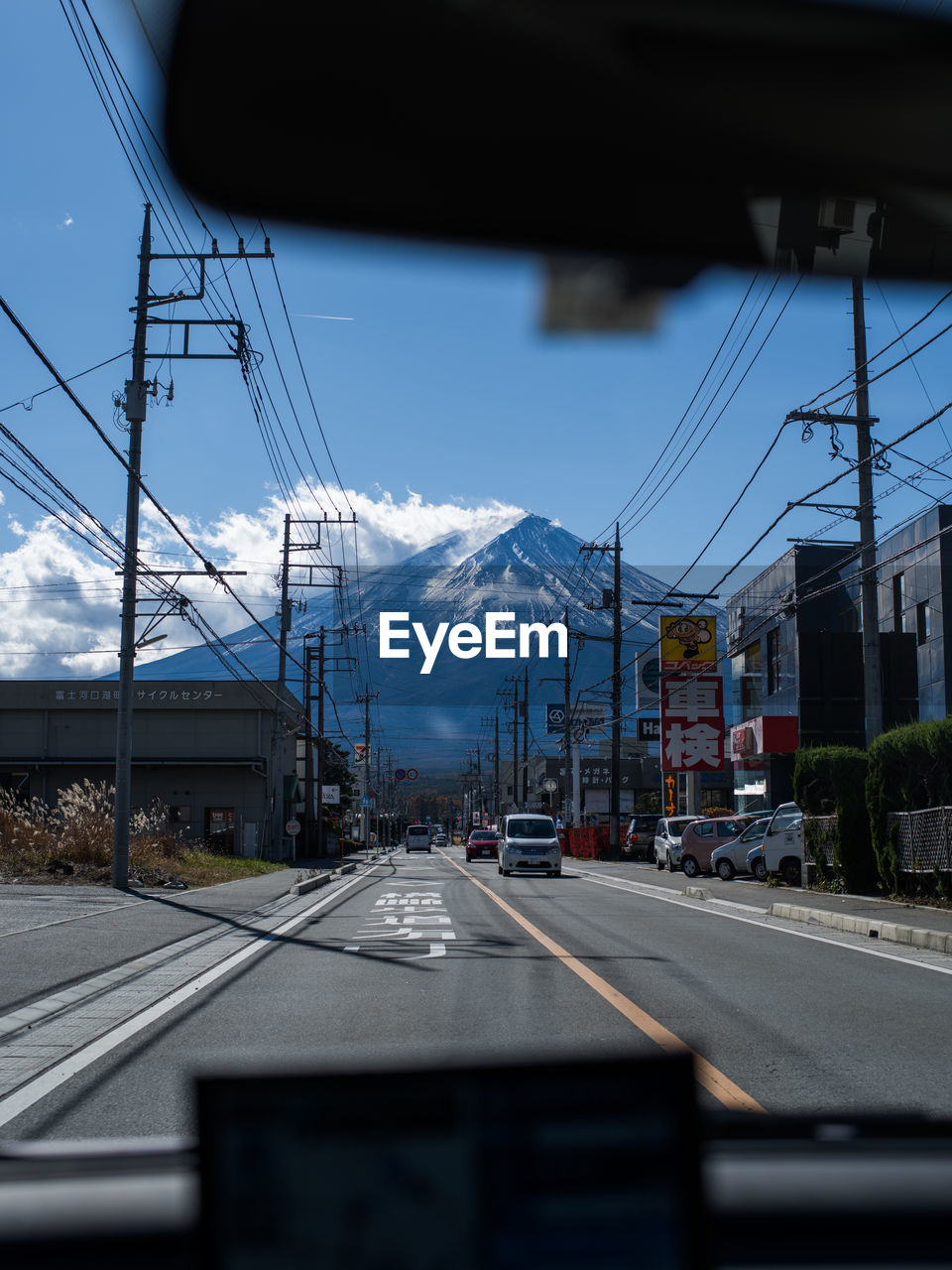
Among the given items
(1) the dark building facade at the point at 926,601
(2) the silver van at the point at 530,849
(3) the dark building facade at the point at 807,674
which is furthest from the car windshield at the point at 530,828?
(1) the dark building facade at the point at 926,601

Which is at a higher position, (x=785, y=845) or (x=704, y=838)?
(x=785, y=845)

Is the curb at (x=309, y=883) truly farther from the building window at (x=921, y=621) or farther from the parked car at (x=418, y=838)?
the parked car at (x=418, y=838)

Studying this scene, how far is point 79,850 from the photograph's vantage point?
2566 centimetres

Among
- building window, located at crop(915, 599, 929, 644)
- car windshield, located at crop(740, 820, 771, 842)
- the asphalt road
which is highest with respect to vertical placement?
building window, located at crop(915, 599, 929, 644)

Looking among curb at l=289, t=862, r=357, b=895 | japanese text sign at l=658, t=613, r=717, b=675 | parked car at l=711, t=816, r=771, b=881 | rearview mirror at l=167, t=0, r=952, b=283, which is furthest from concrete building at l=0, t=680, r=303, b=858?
rearview mirror at l=167, t=0, r=952, b=283

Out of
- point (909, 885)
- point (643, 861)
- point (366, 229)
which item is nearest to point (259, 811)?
point (643, 861)

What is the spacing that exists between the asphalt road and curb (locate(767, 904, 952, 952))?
463 millimetres

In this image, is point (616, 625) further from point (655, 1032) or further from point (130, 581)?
point (655, 1032)

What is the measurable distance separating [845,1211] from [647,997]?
26.0 feet

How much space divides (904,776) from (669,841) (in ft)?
60.4

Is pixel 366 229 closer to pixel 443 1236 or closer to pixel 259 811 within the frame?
pixel 443 1236

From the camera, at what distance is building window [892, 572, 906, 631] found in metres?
43.6

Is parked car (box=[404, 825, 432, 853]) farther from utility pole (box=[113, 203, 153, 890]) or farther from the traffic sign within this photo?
utility pole (box=[113, 203, 153, 890])

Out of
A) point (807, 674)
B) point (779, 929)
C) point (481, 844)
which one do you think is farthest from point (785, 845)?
point (481, 844)
